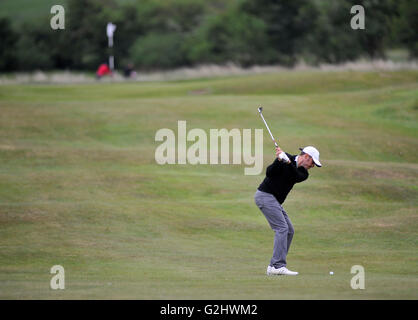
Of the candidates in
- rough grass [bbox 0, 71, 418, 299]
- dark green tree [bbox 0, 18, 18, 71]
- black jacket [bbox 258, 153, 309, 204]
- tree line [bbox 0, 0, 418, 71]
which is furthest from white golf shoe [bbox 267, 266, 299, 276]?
dark green tree [bbox 0, 18, 18, 71]

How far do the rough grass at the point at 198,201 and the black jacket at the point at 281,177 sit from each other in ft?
5.68

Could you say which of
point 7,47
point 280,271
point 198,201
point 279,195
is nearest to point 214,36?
point 7,47

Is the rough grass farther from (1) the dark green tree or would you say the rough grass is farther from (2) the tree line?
(1) the dark green tree

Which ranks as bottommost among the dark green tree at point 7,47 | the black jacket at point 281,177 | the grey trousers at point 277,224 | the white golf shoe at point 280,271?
the white golf shoe at point 280,271

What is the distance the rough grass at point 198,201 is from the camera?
13.3 meters

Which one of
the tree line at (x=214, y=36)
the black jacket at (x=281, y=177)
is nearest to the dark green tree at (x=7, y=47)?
the tree line at (x=214, y=36)

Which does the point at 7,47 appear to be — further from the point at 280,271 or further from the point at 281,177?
the point at 280,271

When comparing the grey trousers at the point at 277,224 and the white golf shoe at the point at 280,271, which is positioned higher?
the grey trousers at the point at 277,224

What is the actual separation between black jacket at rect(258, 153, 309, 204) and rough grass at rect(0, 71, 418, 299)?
173 cm

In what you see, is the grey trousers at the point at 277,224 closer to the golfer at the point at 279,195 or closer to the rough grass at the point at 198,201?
the golfer at the point at 279,195

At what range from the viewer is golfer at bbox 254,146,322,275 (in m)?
13.7

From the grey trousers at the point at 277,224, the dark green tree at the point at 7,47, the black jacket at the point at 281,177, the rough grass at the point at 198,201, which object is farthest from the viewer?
the dark green tree at the point at 7,47

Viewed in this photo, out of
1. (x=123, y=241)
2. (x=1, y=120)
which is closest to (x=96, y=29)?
(x=1, y=120)
